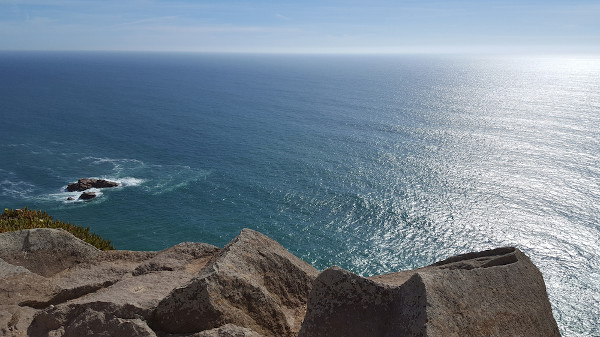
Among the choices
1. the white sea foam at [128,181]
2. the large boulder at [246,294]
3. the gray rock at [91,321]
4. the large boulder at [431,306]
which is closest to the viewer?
the large boulder at [431,306]

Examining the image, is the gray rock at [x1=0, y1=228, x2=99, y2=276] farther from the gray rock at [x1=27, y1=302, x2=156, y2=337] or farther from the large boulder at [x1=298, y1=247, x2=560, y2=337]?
the large boulder at [x1=298, y1=247, x2=560, y2=337]

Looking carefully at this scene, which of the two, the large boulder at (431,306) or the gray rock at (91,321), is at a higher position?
the large boulder at (431,306)

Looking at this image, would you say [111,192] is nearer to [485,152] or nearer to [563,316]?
[563,316]

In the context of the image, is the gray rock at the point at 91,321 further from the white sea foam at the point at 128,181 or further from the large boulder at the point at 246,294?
the white sea foam at the point at 128,181

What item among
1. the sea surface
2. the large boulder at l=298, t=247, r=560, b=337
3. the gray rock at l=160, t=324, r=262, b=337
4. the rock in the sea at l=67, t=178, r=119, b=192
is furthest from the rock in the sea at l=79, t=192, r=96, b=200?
the large boulder at l=298, t=247, r=560, b=337

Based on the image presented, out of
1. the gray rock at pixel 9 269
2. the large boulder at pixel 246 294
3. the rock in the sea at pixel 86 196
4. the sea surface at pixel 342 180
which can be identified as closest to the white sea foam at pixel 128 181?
the sea surface at pixel 342 180

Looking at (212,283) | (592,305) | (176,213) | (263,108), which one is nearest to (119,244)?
(176,213)

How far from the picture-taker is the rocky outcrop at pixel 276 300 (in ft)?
38.0

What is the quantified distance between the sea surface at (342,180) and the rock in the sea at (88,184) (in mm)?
2325

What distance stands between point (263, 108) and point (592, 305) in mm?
118928

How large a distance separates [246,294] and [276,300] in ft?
5.84

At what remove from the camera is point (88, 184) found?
8012 cm

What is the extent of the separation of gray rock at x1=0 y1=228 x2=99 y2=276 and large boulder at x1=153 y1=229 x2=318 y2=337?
9.12 meters

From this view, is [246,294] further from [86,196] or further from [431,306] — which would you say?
[86,196]
